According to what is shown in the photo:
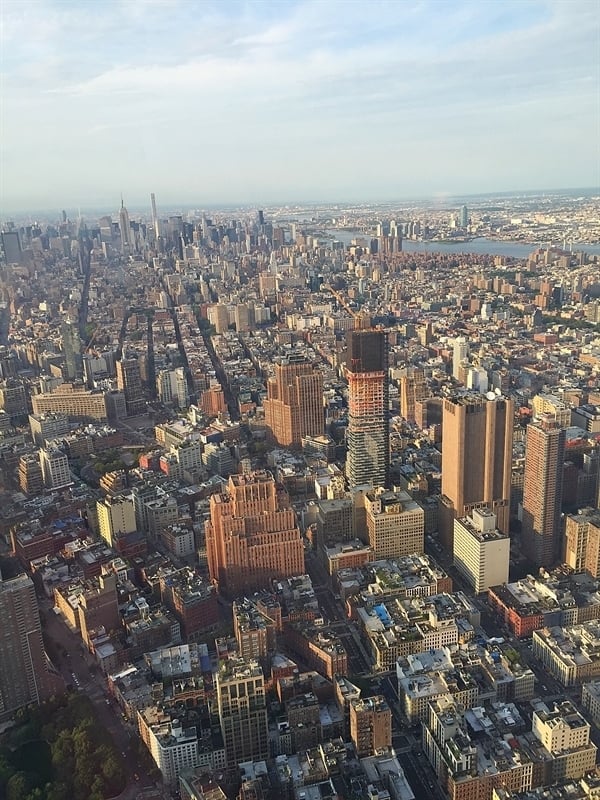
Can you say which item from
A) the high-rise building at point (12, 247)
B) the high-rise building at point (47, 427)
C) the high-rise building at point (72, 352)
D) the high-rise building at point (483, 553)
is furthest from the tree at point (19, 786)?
the high-rise building at point (12, 247)

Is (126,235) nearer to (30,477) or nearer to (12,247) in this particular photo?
(12,247)

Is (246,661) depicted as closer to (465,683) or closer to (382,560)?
(465,683)

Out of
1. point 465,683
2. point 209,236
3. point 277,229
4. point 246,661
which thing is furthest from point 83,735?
point 277,229

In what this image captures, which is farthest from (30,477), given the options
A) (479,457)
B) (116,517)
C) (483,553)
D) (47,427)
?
(483,553)

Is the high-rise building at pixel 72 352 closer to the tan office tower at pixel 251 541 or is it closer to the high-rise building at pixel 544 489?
the tan office tower at pixel 251 541

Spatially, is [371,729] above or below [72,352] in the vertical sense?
below

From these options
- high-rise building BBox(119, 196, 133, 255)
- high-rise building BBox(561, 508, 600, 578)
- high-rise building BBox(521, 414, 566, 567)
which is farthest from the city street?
high-rise building BBox(119, 196, 133, 255)

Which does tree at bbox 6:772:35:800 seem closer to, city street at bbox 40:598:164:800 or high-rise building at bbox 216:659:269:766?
city street at bbox 40:598:164:800
